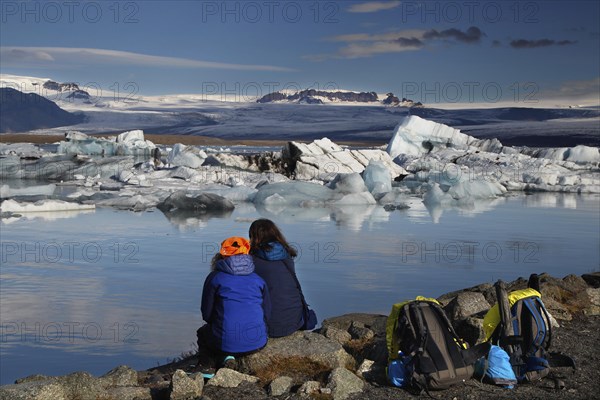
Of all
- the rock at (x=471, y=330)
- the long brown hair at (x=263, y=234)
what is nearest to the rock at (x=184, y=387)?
the long brown hair at (x=263, y=234)

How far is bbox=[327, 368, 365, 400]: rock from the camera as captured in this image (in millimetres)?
4170

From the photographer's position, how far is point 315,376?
4.55 m

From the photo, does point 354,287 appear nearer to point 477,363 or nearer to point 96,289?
point 96,289

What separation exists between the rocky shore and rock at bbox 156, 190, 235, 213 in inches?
420

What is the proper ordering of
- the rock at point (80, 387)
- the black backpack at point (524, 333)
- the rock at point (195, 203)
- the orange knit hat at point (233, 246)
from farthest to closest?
the rock at point (195, 203), the orange knit hat at point (233, 246), the black backpack at point (524, 333), the rock at point (80, 387)

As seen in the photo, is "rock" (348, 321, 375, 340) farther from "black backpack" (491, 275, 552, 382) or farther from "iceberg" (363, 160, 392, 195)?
"iceberg" (363, 160, 392, 195)

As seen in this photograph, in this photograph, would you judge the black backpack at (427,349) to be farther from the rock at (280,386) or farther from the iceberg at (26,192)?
the iceberg at (26,192)

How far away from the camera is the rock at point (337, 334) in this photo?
18.0ft

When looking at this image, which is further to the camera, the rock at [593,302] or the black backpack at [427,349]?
the rock at [593,302]

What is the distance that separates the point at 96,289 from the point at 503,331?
14.6 ft

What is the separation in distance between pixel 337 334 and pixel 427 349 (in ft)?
4.28

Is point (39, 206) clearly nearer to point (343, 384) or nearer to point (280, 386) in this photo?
point (280, 386)

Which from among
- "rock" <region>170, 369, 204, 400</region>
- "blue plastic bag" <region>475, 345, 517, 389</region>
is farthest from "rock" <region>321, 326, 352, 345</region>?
"rock" <region>170, 369, 204, 400</region>

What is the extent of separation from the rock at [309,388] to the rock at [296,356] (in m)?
0.42
